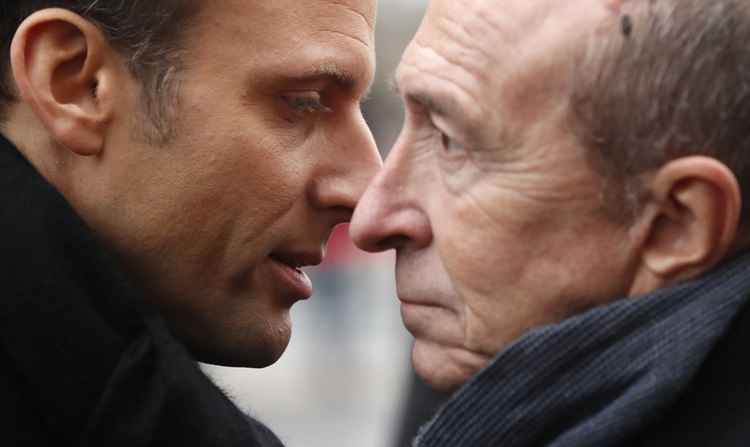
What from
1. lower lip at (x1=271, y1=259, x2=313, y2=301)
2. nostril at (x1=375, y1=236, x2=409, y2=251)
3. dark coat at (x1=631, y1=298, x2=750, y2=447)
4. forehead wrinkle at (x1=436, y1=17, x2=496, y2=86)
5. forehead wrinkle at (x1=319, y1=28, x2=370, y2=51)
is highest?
forehead wrinkle at (x1=436, y1=17, x2=496, y2=86)

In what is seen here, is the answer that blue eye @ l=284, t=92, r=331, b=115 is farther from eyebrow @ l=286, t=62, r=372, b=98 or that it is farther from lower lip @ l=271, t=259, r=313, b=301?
lower lip @ l=271, t=259, r=313, b=301

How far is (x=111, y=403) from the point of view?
2.58 meters

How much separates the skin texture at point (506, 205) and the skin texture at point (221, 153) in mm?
458

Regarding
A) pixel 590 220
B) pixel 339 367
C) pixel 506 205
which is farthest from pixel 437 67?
pixel 339 367

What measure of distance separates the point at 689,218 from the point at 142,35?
134cm

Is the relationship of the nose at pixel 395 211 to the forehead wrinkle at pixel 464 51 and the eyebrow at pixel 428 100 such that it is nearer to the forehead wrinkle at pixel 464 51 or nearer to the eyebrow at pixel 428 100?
the eyebrow at pixel 428 100

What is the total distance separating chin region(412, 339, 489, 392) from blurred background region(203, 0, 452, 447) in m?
6.63

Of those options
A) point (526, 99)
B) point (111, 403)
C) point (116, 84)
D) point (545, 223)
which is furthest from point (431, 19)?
point (111, 403)

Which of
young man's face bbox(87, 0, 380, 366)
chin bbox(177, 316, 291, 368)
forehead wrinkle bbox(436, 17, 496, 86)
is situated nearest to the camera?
forehead wrinkle bbox(436, 17, 496, 86)

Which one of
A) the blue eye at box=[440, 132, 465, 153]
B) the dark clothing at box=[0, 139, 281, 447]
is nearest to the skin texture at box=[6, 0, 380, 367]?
the dark clothing at box=[0, 139, 281, 447]

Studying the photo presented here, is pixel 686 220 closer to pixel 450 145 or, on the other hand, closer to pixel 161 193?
pixel 450 145

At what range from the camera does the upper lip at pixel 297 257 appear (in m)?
3.17

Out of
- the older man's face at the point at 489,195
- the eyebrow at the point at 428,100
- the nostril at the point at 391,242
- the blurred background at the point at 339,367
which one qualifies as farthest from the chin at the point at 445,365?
the blurred background at the point at 339,367

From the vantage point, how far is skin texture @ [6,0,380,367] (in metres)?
2.95
